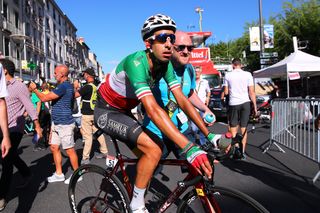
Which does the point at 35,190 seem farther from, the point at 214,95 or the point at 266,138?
the point at 214,95

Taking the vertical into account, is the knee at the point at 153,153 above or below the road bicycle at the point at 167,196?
above

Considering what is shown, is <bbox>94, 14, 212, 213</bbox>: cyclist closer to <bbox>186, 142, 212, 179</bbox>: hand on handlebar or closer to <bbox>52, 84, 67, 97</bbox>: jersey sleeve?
<bbox>186, 142, 212, 179</bbox>: hand on handlebar

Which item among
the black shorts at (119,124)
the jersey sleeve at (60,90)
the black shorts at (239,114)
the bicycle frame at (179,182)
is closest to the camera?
the bicycle frame at (179,182)

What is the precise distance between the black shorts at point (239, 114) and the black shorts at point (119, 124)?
13.2ft

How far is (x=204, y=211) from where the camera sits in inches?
93.0

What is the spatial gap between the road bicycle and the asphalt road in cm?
19

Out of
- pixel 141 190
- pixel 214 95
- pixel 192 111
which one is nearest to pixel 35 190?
pixel 141 190

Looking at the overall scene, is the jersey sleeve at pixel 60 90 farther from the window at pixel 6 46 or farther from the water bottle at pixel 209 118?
the window at pixel 6 46

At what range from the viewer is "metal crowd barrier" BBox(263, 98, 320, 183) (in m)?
5.62

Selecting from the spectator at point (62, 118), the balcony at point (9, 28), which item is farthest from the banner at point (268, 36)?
the balcony at point (9, 28)

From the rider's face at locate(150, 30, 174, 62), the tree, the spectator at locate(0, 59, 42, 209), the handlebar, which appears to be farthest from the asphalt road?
the tree

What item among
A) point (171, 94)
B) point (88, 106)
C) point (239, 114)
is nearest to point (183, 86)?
point (171, 94)

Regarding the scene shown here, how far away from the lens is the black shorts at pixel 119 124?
2598 millimetres

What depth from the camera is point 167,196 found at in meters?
2.62
